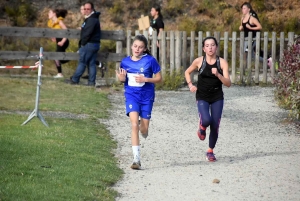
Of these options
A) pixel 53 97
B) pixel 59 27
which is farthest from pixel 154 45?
pixel 53 97

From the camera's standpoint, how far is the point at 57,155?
10336 mm

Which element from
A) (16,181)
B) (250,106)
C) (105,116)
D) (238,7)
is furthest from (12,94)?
(238,7)

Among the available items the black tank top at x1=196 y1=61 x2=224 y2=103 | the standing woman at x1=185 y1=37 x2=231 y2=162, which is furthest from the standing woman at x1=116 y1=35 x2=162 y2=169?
the black tank top at x1=196 y1=61 x2=224 y2=103

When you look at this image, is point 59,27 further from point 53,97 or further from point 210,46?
point 210,46

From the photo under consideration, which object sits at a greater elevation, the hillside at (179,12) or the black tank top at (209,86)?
the black tank top at (209,86)

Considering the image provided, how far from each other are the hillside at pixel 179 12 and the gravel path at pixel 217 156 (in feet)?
43.0

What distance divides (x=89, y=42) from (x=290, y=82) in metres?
6.34

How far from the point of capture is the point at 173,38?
21.0 m

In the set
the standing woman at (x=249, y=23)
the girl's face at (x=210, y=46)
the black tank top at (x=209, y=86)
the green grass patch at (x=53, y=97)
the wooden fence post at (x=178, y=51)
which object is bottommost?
the green grass patch at (x=53, y=97)

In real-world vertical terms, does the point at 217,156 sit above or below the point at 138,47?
below

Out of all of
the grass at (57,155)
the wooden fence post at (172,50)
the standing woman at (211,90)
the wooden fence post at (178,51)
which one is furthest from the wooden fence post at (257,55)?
the standing woman at (211,90)

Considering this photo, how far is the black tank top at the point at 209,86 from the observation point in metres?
10.9

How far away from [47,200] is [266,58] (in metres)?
14.3

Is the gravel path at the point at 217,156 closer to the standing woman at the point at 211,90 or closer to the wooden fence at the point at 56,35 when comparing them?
the standing woman at the point at 211,90
